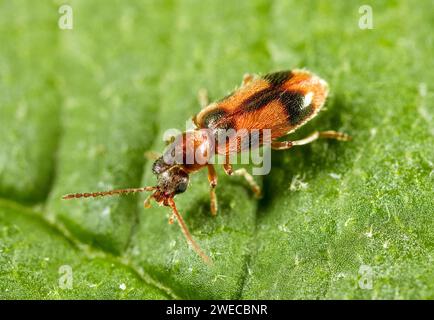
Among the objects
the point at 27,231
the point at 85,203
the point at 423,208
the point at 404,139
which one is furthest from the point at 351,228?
the point at 27,231

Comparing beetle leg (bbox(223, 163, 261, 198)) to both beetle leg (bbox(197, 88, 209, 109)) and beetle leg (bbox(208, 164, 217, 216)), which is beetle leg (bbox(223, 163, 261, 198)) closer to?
beetle leg (bbox(208, 164, 217, 216))

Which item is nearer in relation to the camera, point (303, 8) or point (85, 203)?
point (85, 203)

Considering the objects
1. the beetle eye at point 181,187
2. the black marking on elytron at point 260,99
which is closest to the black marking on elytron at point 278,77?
the black marking on elytron at point 260,99

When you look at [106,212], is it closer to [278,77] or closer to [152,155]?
[152,155]

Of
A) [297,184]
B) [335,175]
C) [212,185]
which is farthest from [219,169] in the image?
[335,175]

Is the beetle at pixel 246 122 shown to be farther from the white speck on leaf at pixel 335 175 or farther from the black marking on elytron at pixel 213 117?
the white speck on leaf at pixel 335 175

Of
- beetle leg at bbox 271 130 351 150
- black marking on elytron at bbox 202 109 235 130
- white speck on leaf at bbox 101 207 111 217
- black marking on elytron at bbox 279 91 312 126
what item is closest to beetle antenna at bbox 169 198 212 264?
white speck on leaf at bbox 101 207 111 217

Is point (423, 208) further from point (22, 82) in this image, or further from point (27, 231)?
point (22, 82)
